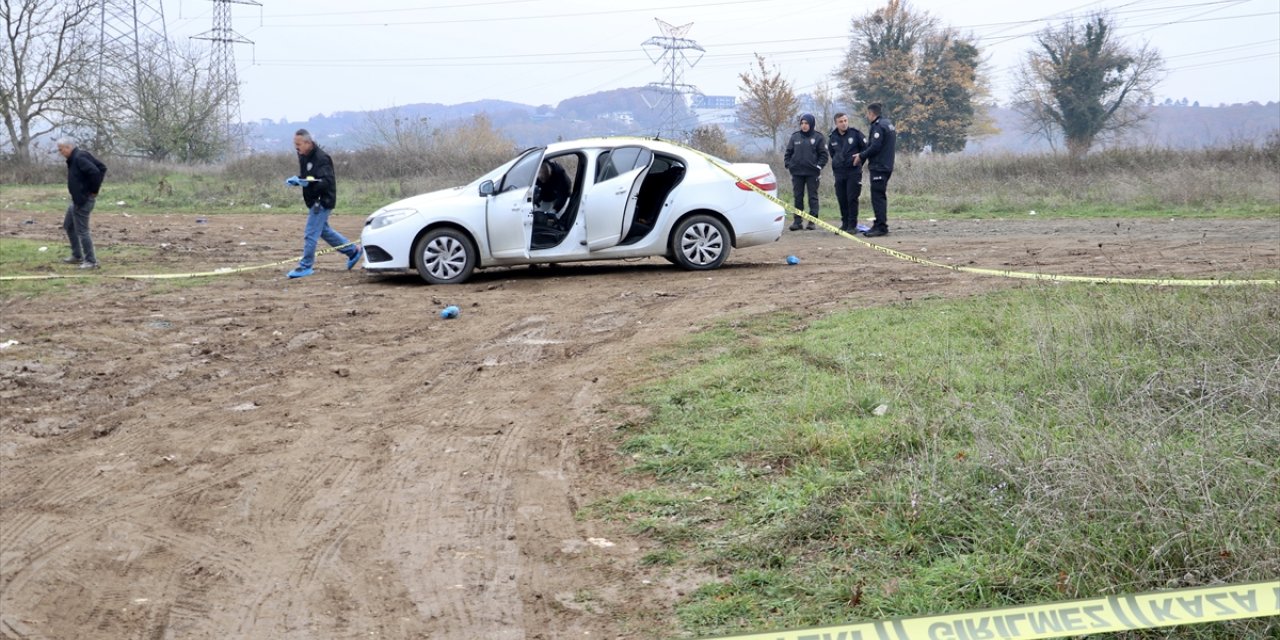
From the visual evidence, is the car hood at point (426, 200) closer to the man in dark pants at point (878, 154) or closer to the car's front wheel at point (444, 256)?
the car's front wheel at point (444, 256)

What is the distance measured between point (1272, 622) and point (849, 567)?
145 centimetres

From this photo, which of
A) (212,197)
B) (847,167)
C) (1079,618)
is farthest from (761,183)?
(212,197)

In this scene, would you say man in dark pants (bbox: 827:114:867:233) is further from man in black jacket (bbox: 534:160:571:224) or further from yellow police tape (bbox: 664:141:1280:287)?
man in black jacket (bbox: 534:160:571:224)

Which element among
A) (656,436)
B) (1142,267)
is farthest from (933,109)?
(656,436)

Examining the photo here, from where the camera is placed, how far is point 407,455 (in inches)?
254

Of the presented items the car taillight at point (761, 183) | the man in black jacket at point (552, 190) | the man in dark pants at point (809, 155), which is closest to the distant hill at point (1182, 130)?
the man in dark pants at point (809, 155)

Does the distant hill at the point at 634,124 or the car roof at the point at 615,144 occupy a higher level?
the distant hill at the point at 634,124

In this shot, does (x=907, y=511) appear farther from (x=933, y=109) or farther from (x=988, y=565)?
(x=933, y=109)

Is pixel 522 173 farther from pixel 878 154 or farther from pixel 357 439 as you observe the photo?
pixel 357 439

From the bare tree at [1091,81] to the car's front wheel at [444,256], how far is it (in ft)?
124

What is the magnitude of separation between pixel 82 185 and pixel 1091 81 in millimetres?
40851

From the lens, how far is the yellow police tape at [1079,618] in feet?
10.3

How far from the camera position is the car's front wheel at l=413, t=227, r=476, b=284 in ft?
42.8

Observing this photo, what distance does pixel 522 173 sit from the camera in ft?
42.3
